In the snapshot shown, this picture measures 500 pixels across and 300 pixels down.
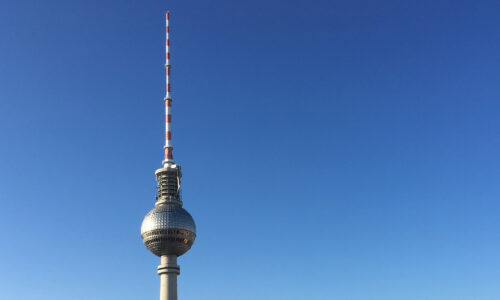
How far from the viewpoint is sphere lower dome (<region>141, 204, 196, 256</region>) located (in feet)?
483

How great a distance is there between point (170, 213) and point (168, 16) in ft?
169

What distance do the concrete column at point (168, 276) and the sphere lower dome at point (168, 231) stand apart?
6.38 ft

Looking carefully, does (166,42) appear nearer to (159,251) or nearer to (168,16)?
(168,16)

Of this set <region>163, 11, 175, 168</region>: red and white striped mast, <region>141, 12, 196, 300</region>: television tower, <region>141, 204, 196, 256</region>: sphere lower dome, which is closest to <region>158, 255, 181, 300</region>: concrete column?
<region>141, 12, 196, 300</region>: television tower

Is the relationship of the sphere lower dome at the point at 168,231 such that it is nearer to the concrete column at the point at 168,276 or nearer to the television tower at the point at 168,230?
the television tower at the point at 168,230

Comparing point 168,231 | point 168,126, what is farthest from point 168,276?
point 168,126

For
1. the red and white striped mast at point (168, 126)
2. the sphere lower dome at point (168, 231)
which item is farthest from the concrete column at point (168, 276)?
the red and white striped mast at point (168, 126)

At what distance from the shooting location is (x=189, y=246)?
151000 mm

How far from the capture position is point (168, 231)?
482ft

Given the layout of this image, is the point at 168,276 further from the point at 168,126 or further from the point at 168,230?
the point at 168,126

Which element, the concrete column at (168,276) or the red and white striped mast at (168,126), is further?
the red and white striped mast at (168,126)

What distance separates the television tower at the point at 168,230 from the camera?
14712 cm

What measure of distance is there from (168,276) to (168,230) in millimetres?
11292

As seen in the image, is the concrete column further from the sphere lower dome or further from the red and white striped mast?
the red and white striped mast
